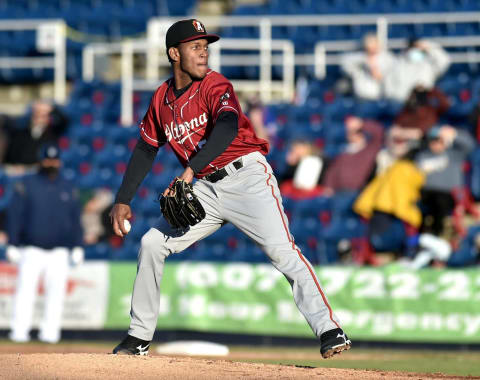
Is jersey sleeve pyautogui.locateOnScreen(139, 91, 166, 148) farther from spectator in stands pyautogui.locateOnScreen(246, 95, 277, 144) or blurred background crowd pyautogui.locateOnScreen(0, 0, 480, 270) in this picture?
spectator in stands pyautogui.locateOnScreen(246, 95, 277, 144)

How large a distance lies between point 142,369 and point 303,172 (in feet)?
22.6

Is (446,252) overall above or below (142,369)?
above

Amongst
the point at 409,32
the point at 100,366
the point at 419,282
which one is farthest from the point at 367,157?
the point at 100,366

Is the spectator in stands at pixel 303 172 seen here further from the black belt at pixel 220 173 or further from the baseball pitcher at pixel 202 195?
the black belt at pixel 220 173

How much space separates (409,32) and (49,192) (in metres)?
6.67

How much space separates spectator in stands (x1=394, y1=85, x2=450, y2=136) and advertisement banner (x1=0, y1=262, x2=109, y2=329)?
4.01 m

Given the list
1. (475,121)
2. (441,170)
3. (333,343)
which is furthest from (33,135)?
(333,343)

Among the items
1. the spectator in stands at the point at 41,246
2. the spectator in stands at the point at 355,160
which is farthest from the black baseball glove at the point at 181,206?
the spectator in stands at the point at 355,160

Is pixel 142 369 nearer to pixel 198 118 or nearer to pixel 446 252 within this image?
pixel 198 118

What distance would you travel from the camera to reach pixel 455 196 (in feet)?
36.8

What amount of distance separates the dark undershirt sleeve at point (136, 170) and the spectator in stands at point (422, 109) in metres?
6.18

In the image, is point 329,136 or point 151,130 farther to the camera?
point 329,136

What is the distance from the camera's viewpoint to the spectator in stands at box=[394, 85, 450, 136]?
475 inches

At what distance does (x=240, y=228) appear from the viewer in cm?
618
